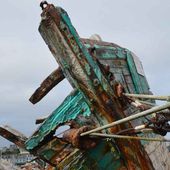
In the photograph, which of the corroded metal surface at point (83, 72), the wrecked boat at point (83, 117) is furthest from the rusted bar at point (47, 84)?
the corroded metal surface at point (83, 72)

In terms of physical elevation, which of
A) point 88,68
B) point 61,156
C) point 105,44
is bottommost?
point 61,156

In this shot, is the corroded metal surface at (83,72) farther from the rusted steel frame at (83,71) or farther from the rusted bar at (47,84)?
the rusted bar at (47,84)

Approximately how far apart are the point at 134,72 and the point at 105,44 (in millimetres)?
887

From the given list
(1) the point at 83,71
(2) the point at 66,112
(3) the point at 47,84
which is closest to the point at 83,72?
(1) the point at 83,71

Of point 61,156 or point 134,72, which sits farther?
point 134,72

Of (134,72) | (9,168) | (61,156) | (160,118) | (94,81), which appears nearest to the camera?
(160,118)

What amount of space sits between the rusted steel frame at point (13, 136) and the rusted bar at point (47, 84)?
0.50 m

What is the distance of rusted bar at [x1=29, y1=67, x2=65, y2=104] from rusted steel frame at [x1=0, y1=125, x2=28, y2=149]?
0.50m

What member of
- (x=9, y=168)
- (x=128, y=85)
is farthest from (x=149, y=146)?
(x=9, y=168)

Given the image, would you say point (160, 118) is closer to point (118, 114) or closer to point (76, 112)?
point (118, 114)

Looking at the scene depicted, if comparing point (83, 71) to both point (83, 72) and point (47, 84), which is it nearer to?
point (83, 72)

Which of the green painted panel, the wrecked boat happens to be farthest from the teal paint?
the green painted panel

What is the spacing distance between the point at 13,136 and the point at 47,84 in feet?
2.81

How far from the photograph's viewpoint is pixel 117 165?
175 inches
